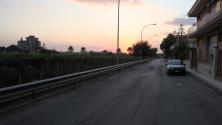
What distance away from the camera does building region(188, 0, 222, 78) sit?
2991cm

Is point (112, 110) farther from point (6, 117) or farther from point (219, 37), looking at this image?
point (219, 37)

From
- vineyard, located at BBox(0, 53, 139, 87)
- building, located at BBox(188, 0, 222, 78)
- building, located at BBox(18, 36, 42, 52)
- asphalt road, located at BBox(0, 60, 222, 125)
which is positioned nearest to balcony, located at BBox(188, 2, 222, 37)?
building, located at BBox(188, 0, 222, 78)

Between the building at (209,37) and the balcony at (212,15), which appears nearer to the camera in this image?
the building at (209,37)

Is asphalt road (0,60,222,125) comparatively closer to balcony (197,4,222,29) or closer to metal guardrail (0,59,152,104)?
metal guardrail (0,59,152,104)

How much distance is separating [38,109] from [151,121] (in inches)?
150

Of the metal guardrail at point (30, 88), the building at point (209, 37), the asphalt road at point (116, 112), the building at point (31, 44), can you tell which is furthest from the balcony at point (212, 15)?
the building at point (31, 44)

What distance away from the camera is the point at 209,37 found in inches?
1736

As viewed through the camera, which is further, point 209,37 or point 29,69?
point 209,37

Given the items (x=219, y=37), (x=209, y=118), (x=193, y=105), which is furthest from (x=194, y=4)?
(x=209, y=118)

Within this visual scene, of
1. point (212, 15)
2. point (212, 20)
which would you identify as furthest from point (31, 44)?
point (212, 20)

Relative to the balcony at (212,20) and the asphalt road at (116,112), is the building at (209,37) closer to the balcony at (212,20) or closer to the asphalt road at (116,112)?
the balcony at (212,20)

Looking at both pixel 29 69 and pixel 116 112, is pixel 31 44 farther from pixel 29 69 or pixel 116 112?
pixel 116 112

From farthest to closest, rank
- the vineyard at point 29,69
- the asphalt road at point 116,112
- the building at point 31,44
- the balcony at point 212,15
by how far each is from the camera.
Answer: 1. the building at point 31,44
2. the balcony at point 212,15
3. the vineyard at point 29,69
4. the asphalt road at point 116,112

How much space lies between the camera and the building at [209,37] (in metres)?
29.9
